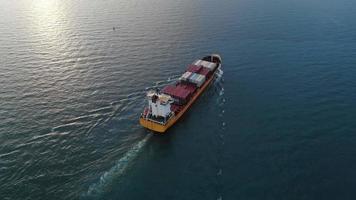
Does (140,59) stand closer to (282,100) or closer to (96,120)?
(96,120)

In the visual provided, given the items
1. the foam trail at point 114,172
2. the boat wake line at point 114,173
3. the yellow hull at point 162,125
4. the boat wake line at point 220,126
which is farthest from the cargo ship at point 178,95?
the foam trail at point 114,172

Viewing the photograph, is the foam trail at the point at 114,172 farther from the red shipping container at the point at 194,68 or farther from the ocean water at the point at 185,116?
the red shipping container at the point at 194,68

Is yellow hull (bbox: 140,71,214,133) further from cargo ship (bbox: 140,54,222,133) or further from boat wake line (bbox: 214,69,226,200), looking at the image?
boat wake line (bbox: 214,69,226,200)

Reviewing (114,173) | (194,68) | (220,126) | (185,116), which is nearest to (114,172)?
(114,173)

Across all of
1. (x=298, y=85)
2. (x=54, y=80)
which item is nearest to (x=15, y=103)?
(x=54, y=80)

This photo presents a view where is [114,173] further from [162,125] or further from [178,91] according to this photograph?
[178,91]

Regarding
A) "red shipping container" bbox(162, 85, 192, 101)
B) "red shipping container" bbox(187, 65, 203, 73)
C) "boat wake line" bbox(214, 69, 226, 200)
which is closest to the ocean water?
"boat wake line" bbox(214, 69, 226, 200)

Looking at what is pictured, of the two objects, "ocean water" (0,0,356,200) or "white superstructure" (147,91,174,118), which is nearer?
"ocean water" (0,0,356,200)
